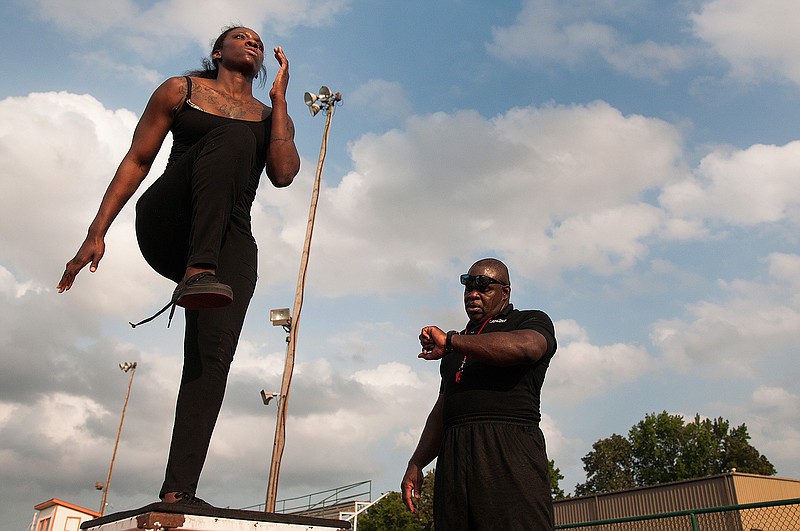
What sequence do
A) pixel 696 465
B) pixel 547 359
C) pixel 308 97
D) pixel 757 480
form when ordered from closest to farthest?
pixel 547 359 → pixel 308 97 → pixel 757 480 → pixel 696 465

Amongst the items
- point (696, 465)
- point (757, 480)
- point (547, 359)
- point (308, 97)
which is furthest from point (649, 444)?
point (547, 359)

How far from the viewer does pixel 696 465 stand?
60469 mm

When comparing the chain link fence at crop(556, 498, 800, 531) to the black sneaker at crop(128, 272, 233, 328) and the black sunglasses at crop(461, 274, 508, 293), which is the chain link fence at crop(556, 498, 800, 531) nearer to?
the black sunglasses at crop(461, 274, 508, 293)

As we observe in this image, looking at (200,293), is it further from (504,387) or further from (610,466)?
(610,466)

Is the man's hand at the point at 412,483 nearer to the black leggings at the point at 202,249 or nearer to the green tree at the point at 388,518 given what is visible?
the black leggings at the point at 202,249

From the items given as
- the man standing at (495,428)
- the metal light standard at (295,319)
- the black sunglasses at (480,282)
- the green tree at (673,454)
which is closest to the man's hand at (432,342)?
the man standing at (495,428)

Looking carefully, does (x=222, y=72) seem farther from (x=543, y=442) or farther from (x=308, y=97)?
(x=308, y=97)

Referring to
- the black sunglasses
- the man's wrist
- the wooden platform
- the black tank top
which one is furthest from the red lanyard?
the black tank top

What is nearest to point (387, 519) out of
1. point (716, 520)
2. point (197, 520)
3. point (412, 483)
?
point (716, 520)

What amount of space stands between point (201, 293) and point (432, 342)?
3.04 feet

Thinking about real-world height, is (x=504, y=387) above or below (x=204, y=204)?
below

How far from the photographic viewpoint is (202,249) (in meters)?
2.23

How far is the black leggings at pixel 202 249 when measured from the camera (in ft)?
7.36

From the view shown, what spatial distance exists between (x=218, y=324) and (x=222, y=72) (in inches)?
47.0
